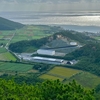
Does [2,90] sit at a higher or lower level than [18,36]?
higher

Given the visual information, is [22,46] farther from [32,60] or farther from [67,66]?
[67,66]

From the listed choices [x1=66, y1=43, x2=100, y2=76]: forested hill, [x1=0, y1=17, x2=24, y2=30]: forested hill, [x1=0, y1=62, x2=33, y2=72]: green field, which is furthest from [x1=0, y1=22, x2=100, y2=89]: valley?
[x1=0, y1=17, x2=24, y2=30]: forested hill

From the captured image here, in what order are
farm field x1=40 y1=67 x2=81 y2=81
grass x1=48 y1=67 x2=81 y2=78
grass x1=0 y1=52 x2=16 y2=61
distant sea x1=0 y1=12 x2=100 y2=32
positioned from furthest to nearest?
1. distant sea x1=0 y1=12 x2=100 y2=32
2. grass x1=0 y1=52 x2=16 y2=61
3. grass x1=48 y1=67 x2=81 y2=78
4. farm field x1=40 y1=67 x2=81 y2=81

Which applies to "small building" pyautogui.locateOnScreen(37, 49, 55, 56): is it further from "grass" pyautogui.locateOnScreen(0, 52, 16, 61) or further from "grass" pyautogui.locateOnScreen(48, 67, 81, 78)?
"grass" pyautogui.locateOnScreen(48, 67, 81, 78)

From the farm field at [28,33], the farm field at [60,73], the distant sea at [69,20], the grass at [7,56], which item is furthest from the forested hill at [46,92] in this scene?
the distant sea at [69,20]

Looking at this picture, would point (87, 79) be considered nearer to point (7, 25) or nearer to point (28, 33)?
point (28, 33)

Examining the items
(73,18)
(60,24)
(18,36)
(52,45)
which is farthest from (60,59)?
(73,18)

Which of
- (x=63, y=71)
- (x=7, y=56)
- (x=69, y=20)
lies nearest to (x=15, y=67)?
(x=63, y=71)
